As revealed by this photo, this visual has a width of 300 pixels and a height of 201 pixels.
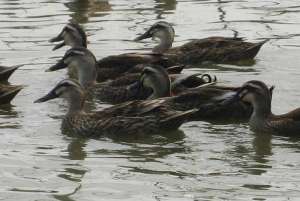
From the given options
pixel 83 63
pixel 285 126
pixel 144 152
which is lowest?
pixel 144 152

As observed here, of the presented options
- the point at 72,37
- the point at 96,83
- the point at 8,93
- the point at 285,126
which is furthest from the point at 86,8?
the point at 285,126

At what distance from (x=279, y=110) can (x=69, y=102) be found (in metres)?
2.51

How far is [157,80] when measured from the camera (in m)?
11.3

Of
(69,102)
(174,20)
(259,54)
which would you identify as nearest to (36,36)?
(174,20)

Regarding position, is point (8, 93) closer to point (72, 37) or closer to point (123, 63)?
point (123, 63)

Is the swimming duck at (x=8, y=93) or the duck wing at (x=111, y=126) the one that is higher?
the swimming duck at (x=8, y=93)

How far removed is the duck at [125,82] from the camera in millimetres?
11258

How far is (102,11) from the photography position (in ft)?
62.3

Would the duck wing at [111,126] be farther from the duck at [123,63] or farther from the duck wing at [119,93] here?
the duck at [123,63]

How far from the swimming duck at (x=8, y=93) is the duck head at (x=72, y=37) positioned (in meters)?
2.54

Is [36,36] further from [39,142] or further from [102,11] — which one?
[39,142]

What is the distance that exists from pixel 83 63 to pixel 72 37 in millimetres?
1821

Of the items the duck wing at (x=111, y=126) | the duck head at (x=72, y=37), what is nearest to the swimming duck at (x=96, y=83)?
the duck head at (x=72, y=37)

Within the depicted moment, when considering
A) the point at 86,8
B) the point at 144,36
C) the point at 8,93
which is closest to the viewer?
the point at 8,93
